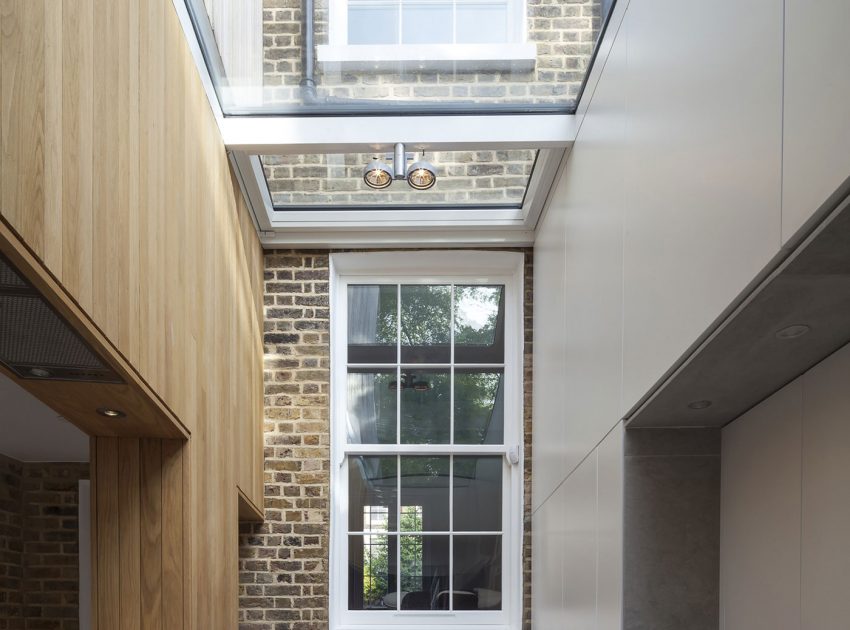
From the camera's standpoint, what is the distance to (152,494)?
329cm

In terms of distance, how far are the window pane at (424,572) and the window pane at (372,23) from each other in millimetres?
2921

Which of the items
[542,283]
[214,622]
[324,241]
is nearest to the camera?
[214,622]

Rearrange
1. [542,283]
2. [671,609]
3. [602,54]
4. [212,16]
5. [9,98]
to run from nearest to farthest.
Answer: [9,98] < [671,609] < [602,54] < [212,16] < [542,283]

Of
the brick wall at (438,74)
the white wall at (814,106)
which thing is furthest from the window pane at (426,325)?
the white wall at (814,106)

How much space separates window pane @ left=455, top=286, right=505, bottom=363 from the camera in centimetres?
552

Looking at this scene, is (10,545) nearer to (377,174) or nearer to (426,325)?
(426,325)

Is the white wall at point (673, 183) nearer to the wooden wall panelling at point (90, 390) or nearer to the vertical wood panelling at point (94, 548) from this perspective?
the wooden wall panelling at point (90, 390)

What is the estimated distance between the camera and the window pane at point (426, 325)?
552 centimetres

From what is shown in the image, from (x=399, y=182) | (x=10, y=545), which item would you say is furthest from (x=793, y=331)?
(x=10, y=545)

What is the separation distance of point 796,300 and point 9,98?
1552 mm

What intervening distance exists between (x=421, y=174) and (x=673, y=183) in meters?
2.11

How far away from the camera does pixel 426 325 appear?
18.2 feet

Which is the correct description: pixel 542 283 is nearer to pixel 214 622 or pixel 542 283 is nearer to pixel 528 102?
pixel 528 102

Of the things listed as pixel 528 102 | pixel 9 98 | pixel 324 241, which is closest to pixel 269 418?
pixel 324 241
